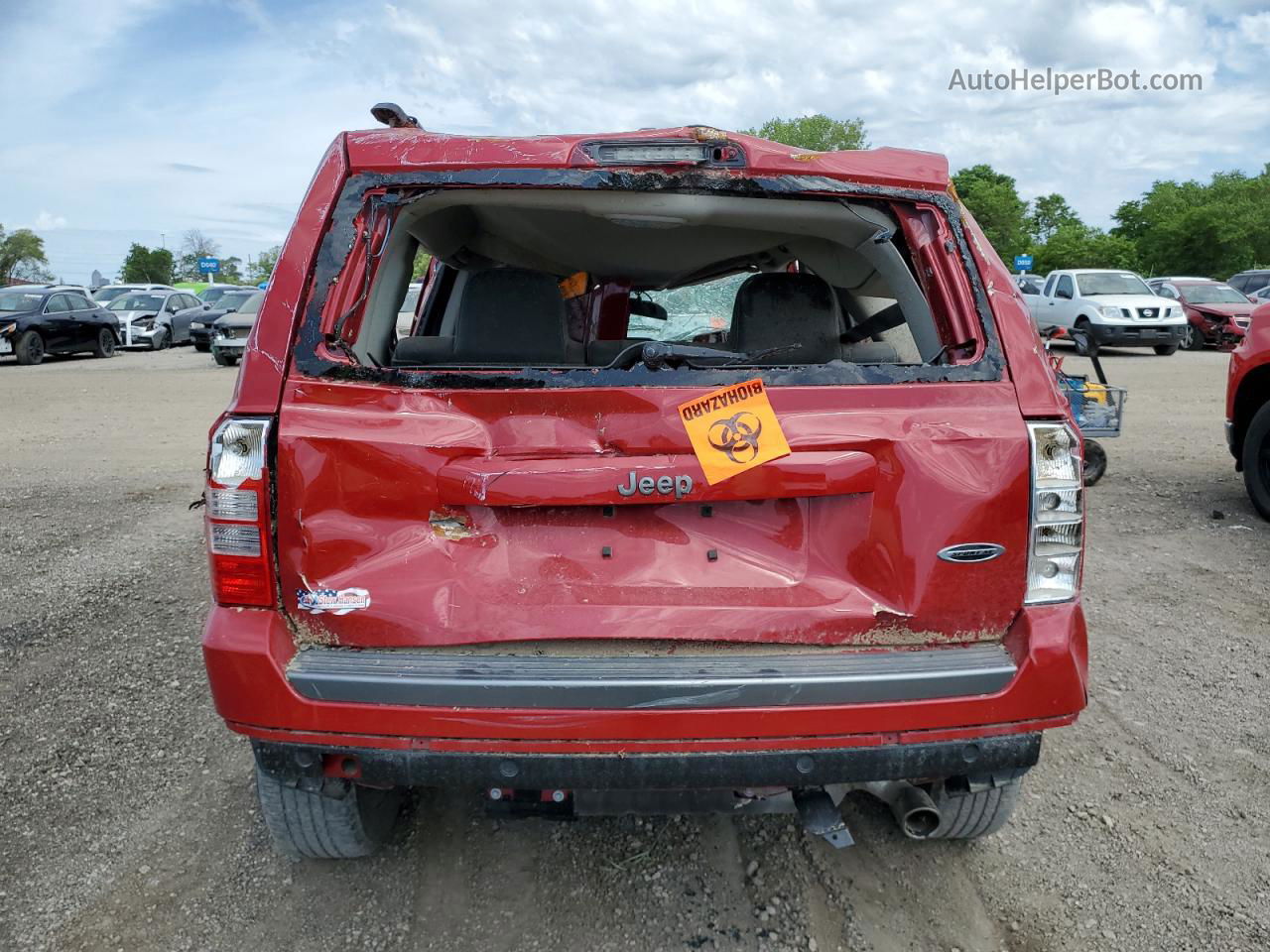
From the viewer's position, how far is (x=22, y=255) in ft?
255

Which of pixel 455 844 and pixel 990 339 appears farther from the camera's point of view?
pixel 455 844

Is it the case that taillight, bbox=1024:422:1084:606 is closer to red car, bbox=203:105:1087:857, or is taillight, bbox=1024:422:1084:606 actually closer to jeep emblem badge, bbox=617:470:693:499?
red car, bbox=203:105:1087:857

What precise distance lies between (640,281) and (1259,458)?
15.6 ft

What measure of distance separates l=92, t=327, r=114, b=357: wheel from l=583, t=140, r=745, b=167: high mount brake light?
23.3 meters

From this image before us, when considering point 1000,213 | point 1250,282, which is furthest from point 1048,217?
point 1250,282

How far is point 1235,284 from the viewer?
2517 cm

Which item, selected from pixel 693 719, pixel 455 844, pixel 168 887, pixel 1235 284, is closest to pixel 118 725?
pixel 168 887

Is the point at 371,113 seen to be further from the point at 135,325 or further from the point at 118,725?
the point at 135,325

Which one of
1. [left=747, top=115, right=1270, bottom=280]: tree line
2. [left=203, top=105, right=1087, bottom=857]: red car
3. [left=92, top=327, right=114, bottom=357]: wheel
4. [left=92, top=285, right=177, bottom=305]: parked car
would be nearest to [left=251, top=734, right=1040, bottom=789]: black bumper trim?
[left=203, top=105, right=1087, bottom=857]: red car

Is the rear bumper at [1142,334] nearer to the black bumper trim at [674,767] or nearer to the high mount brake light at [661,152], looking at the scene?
the high mount brake light at [661,152]

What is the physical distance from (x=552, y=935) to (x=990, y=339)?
1876 mm

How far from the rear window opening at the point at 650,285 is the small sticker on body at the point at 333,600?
0.56 metres

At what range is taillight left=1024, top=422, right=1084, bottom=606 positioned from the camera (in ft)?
7.37

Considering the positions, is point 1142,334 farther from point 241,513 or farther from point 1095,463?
point 241,513
